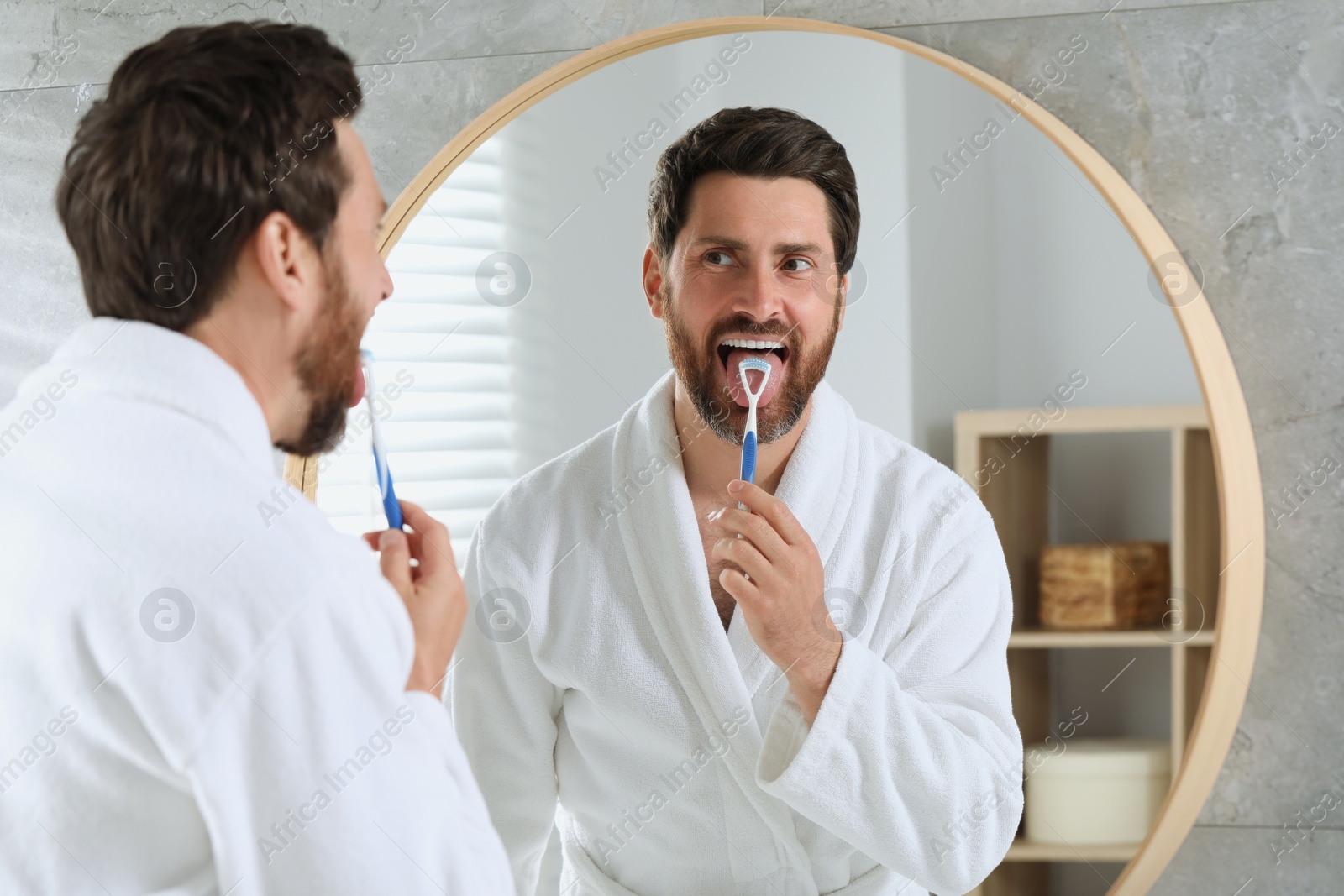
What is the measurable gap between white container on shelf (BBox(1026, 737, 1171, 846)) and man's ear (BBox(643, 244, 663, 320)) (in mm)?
455

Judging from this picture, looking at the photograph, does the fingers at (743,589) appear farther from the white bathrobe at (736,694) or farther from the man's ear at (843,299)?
the man's ear at (843,299)

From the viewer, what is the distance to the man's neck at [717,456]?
34.8 inches

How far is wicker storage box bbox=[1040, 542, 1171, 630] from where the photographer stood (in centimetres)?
85

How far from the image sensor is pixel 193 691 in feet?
1.58

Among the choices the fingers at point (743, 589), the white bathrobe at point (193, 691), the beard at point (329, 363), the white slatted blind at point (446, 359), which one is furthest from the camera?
the white slatted blind at point (446, 359)

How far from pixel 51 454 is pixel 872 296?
60 centimetres

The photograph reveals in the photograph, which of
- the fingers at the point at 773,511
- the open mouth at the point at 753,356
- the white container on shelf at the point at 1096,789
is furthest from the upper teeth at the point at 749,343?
the white container on shelf at the point at 1096,789

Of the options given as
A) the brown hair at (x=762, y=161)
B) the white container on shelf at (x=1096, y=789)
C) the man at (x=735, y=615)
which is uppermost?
the brown hair at (x=762, y=161)

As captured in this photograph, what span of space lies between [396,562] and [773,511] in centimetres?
27

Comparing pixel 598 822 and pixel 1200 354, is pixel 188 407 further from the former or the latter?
pixel 1200 354

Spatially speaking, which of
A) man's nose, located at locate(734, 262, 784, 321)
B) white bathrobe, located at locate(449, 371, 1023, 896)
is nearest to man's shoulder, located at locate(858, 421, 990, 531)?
white bathrobe, located at locate(449, 371, 1023, 896)

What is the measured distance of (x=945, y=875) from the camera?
80 cm

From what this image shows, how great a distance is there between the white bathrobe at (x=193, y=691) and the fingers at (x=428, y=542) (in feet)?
0.37

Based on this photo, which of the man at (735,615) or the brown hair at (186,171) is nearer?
the brown hair at (186,171)
